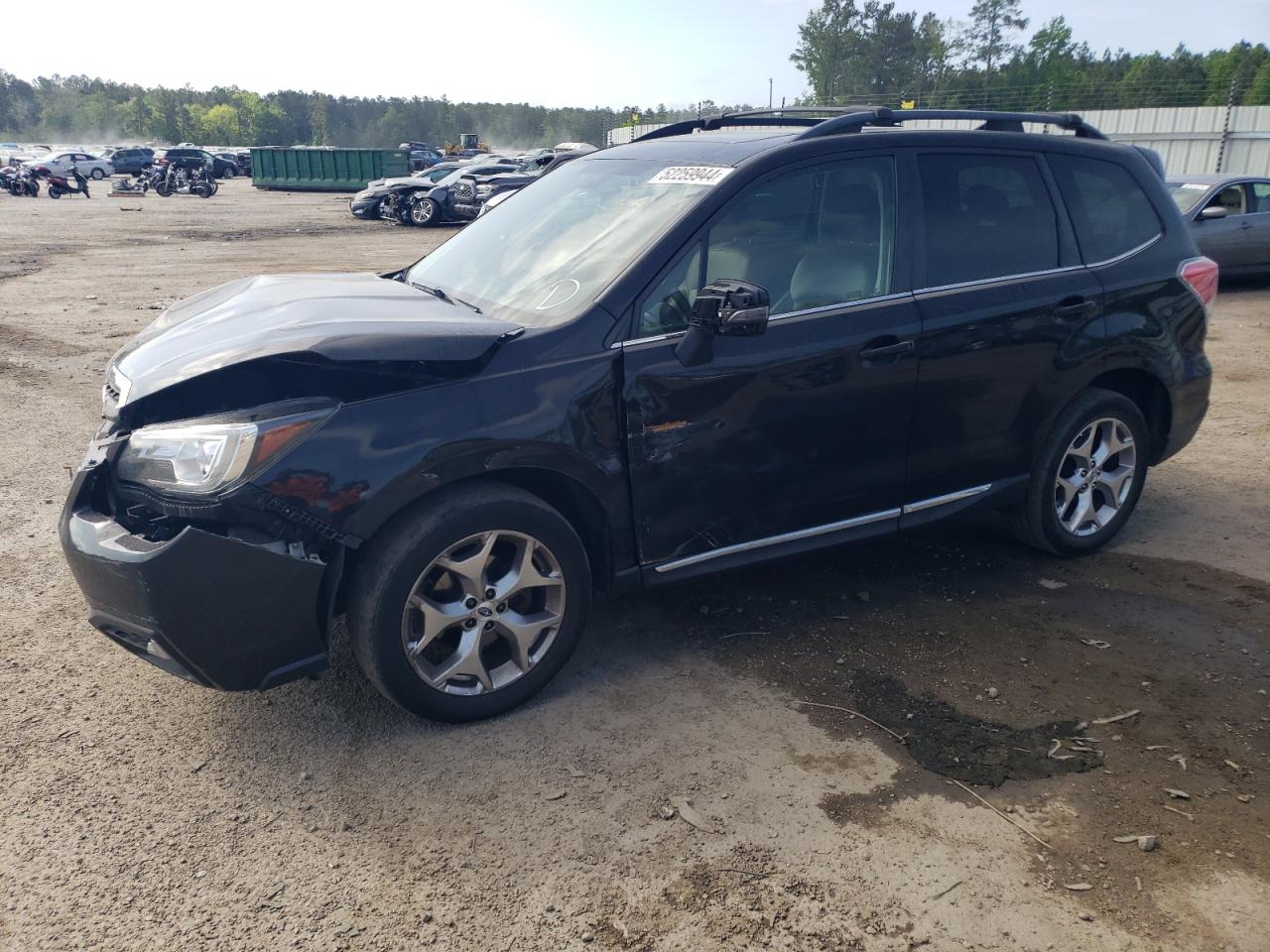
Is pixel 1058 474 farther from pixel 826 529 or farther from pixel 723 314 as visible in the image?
pixel 723 314

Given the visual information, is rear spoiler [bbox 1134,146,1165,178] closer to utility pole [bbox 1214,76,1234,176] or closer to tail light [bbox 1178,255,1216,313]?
tail light [bbox 1178,255,1216,313]

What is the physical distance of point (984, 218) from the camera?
4.30m

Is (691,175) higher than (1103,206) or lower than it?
higher

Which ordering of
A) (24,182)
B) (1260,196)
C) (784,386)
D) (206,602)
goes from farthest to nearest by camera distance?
(24,182)
(1260,196)
(784,386)
(206,602)

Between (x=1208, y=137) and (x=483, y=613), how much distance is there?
26.2 meters

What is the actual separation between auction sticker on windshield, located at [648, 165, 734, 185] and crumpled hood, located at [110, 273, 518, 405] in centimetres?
93

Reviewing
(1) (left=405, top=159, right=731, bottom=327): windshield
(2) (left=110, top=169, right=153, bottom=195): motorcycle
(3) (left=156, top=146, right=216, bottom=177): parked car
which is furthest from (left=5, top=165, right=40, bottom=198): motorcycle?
(1) (left=405, top=159, right=731, bottom=327): windshield

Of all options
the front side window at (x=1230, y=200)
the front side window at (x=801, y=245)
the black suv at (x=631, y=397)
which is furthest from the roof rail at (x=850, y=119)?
the front side window at (x=1230, y=200)

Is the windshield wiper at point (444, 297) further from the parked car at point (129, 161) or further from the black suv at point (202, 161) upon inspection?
the parked car at point (129, 161)

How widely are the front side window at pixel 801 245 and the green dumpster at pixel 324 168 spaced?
40.3 m

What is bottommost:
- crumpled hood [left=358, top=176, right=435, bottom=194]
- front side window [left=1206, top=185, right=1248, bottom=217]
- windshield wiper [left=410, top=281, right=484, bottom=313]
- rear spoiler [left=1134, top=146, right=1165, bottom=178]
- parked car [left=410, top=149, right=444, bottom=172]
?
parked car [left=410, top=149, right=444, bottom=172]

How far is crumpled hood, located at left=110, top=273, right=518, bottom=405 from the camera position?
10.4 ft

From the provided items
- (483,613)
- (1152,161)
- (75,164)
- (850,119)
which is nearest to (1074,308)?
(1152,161)

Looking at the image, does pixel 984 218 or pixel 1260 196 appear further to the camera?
pixel 1260 196
